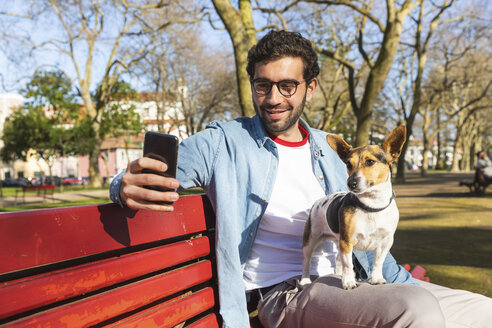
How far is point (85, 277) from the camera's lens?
5.25ft

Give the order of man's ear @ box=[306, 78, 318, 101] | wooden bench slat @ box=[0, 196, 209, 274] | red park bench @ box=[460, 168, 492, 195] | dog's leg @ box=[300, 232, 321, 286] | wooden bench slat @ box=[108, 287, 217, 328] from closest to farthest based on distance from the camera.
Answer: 1. wooden bench slat @ box=[0, 196, 209, 274]
2. wooden bench slat @ box=[108, 287, 217, 328]
3. dog's leg @ box=[300, 232, 321, 286]
4. man's ear @ box=[306, 78, 318, 101]
5. red park bench @ box=[460, 168, 492, 195]

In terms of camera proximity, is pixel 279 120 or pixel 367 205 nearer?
pixel 367 205

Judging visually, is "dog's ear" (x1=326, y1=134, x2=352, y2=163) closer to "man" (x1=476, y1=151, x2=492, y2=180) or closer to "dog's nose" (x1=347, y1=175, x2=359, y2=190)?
"dog's nose" (x1=347, y1=175, x2=359, y2=190)

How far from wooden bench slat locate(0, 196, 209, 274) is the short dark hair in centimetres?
98

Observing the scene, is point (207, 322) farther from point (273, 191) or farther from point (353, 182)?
point (353, 182)

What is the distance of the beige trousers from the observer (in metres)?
1.75

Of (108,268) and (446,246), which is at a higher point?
(108,268)

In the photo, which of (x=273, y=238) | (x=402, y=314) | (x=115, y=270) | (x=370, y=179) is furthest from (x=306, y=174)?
(x=115, y=270)

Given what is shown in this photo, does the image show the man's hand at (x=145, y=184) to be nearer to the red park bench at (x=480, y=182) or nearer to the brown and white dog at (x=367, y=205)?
the brown and white dog at (x=367, y=205)

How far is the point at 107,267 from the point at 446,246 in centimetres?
671

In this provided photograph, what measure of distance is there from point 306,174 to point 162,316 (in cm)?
107

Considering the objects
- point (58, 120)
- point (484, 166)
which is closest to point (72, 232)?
point (484, 166)

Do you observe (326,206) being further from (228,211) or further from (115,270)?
(115,270)

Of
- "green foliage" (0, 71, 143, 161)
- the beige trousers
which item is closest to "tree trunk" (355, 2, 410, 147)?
the beige trousers
